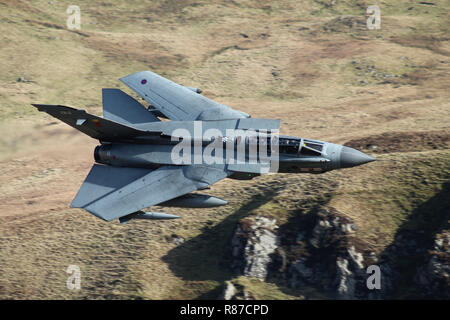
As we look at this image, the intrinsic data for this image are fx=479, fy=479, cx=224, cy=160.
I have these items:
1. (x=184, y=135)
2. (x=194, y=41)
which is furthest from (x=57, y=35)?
(x=184, y=135)

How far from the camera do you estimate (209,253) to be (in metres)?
25.2

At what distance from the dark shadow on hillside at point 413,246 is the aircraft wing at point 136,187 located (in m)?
9.24

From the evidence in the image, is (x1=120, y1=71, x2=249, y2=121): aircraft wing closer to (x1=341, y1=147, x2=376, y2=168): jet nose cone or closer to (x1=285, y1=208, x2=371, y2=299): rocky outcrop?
(x1=341, y1=147, x2=376, y2=168): jet nose cone

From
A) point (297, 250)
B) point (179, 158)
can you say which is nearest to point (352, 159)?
point (297, 250)

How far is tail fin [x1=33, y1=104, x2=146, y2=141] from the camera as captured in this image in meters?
22.6

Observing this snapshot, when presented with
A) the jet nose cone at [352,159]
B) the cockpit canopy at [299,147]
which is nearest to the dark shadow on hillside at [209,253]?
the cockpit canopy at [299,147]

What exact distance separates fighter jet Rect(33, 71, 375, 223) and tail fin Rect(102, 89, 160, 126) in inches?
67.5

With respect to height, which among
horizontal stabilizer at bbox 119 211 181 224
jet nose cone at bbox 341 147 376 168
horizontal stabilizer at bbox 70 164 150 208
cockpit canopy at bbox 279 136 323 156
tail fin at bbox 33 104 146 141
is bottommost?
horizontal stabilizer at bbox 119 211 181 224

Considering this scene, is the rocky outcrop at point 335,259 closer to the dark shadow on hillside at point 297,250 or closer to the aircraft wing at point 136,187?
the dark shadow on hillside at point 297,250

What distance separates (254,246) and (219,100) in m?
22.7

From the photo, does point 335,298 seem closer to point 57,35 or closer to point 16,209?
point 16,209

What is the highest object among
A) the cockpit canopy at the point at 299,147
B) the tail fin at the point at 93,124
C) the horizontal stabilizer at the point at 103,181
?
the tail fin at the point at 93,124

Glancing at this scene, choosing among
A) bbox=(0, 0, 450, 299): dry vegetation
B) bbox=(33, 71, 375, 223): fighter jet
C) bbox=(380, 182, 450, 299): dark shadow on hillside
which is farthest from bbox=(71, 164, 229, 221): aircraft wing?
bbox=(380, 182, 450, 299): dark shadow on hillside

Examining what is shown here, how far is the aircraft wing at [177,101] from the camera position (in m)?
25.6
